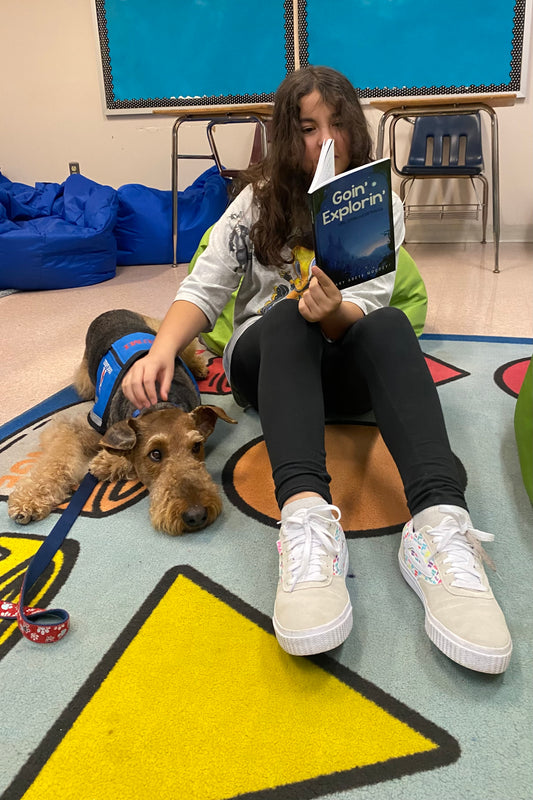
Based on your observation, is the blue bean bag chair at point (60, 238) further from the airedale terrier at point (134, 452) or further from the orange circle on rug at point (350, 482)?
the orange circle on rug at point (350, 482)

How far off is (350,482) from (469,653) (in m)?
0.51

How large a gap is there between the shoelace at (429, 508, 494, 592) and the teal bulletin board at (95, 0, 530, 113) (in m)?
3.34

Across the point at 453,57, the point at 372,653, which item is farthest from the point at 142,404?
the point at 453,57

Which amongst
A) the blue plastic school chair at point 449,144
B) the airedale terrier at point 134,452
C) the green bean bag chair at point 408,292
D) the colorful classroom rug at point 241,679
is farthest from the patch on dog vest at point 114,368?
the blue plastic school chair at point 449,144

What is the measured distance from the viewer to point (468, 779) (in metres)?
0.62

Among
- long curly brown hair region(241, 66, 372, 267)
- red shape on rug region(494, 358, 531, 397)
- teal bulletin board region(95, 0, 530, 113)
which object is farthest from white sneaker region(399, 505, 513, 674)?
teal bulletin board region(95, 0, 530, 113)

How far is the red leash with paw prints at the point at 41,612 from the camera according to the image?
0.83 m

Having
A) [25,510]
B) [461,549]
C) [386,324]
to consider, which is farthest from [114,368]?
[461,549]

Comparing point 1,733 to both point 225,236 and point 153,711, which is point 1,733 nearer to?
point 153,711

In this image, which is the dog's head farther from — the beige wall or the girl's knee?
the beige wall

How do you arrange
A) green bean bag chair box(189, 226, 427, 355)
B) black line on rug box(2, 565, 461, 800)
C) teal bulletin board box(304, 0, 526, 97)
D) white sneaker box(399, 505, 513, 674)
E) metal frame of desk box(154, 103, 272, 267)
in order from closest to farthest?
1. black line on rug box(2, 565, 461, 800)
2. white sneaker box(399, 505, 513, 674)
3. green bean bag chair box(189, 226, 427, 355)
4. metal frame of desk box(154, 103, 272, 267)
5. teal bulletin board box(304, 0, 526, 97)

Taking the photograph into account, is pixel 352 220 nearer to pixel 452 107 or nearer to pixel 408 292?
pixel 408 292

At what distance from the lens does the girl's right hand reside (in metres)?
1.07

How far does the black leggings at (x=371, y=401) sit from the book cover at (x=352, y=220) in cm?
13
